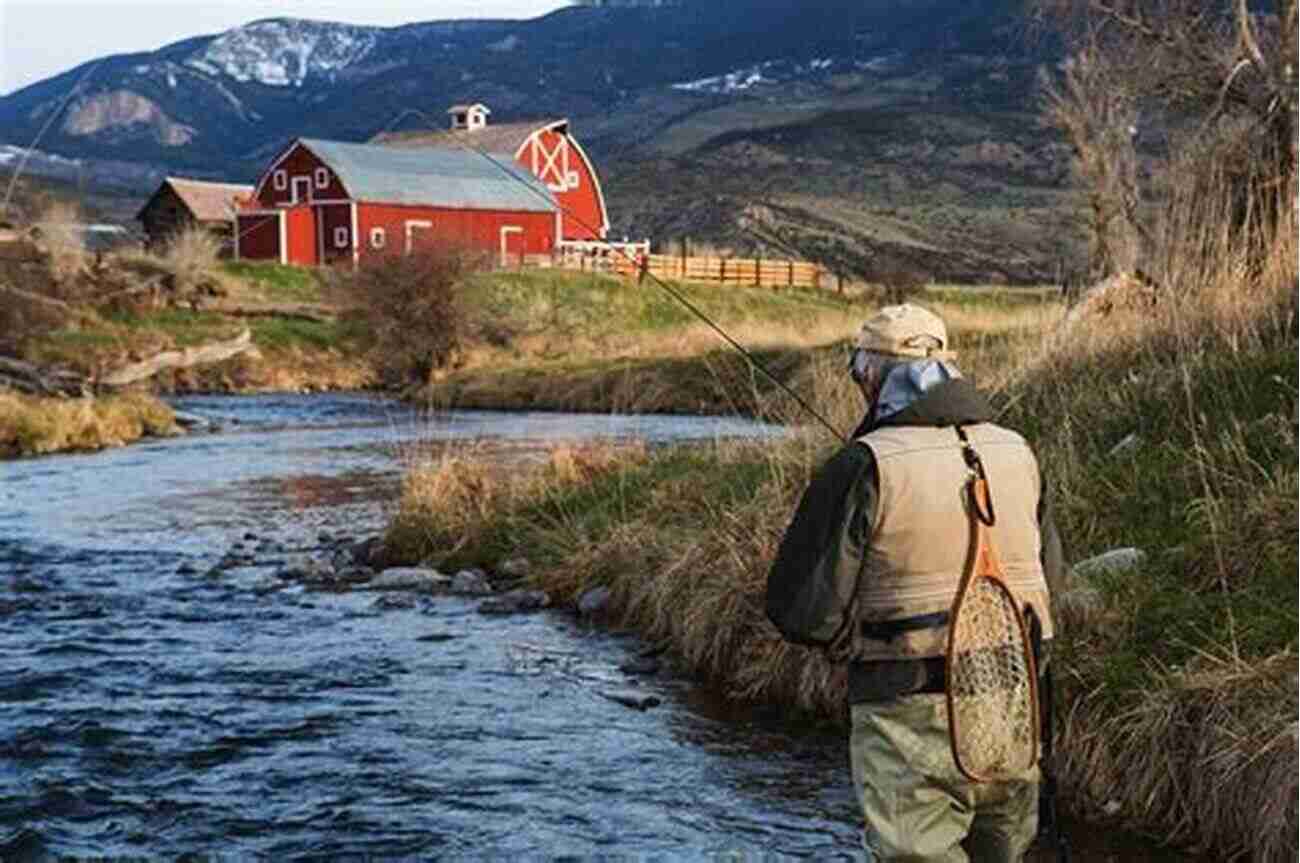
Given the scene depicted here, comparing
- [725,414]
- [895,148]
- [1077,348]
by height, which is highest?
[895,148]

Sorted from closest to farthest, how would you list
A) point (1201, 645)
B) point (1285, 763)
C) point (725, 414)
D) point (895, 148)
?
point (1285, 763)
point (1201, 645)
point (725, 414)
point (895, 148)

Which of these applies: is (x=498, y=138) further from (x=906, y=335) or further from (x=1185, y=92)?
(x=906, y=335)

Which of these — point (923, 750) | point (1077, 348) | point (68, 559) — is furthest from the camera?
point (68, 559)

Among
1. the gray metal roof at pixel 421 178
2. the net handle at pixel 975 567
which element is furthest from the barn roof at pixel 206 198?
the net handle at pixel 975 567

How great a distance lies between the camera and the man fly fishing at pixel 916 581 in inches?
183

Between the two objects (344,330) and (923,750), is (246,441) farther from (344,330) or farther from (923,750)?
(923,750)

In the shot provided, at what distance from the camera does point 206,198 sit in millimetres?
70562

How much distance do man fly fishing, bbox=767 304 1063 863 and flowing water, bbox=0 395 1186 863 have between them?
219cm

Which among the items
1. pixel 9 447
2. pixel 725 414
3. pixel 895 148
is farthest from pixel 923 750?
pixel 895 148

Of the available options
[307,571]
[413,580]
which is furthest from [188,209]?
[413,580]

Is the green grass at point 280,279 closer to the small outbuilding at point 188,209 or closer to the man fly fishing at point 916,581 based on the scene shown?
the small outbuilding at point 188,209

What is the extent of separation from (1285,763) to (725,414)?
2573 centimetres

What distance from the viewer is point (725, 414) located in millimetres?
31906

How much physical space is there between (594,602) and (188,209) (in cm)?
6121
